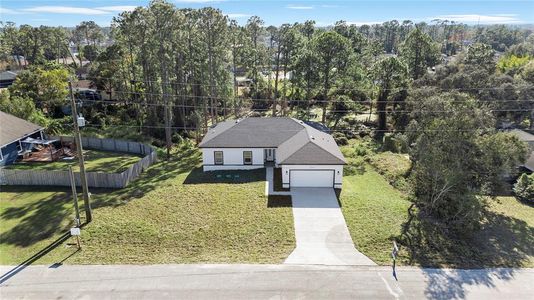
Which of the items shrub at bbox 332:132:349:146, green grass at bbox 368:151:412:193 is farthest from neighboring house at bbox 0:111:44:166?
green grass at bbox 368:151:412:193

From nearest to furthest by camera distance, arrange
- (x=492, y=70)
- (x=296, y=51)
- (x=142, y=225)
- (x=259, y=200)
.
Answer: (x=142, y=225)
(x=259, y=200)
(x=492, y=70)
(x=296, y=51)

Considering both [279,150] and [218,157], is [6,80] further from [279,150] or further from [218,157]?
[279,150]

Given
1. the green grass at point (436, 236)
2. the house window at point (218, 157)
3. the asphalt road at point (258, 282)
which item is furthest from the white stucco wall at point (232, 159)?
the asphalt road at point (258, 282)

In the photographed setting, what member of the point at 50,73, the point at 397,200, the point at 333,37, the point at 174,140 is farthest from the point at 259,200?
the point at 50,73

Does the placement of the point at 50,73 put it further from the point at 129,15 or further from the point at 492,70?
the point at 492,70

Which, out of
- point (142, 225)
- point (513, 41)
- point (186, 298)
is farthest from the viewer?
point (513, 41)

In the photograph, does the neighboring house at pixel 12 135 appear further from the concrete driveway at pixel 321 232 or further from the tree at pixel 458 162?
the tree at pixel 458 162

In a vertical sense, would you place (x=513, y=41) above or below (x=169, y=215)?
above

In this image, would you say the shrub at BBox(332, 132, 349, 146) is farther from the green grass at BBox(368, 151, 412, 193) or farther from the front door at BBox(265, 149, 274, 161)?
the front door at BBox(265, 149, 274, 161)
